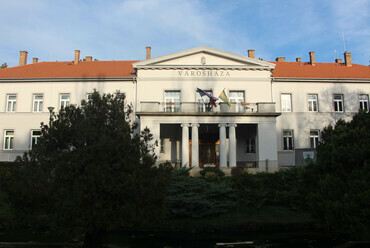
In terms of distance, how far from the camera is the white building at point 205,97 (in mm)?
26047

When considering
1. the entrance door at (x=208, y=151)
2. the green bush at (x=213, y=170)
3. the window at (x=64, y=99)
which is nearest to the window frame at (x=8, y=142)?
the window at (x=64, y=99)

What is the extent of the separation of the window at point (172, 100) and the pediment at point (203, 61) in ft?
7.55

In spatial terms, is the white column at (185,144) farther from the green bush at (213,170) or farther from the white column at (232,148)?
the white column at (232,148)

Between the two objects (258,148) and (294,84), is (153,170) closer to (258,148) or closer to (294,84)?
(258,148)

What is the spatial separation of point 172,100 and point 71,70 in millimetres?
10792

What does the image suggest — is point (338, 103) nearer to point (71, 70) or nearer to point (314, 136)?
point (314, 136)

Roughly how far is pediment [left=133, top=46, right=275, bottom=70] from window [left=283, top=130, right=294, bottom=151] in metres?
5.95

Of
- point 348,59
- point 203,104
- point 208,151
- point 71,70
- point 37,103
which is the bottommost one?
point 208,151

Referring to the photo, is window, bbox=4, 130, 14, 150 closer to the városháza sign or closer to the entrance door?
the városháza sign

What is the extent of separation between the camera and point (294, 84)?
90.5ft

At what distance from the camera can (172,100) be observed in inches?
1030

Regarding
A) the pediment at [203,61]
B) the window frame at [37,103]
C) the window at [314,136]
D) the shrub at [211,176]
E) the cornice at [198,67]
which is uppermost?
the pediment at [203,61]

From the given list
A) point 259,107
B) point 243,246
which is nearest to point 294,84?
point 259,107

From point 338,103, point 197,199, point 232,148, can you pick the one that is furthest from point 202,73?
point 197,199
